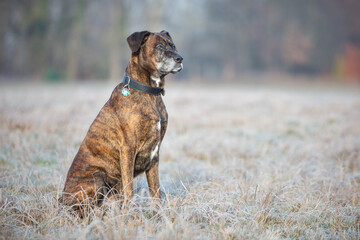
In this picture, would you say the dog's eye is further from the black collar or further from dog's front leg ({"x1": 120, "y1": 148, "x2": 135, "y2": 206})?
dog's front leg ({"x1": 120, "y1": 148, "x2": 135, "y2": 206})

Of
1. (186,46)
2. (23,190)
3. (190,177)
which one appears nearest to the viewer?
(23,190)

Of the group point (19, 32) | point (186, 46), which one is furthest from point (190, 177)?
point (186, 46)

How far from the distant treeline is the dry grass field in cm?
1877

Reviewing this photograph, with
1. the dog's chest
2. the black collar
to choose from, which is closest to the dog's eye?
the black collar

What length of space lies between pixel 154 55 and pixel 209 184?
1.76m

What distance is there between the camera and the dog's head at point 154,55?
302 centimetres

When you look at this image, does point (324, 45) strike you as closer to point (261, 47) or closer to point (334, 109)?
point (261, 47)

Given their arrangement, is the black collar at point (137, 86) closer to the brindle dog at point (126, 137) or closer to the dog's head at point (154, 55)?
A: the brindle dog at point (126, 137)

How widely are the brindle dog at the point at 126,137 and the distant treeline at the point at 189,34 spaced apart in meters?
21.9

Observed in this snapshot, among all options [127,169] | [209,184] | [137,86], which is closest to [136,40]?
[137,86]

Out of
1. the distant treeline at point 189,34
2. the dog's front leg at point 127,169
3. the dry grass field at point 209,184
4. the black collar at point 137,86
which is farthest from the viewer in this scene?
the distant treeline at point 189,34

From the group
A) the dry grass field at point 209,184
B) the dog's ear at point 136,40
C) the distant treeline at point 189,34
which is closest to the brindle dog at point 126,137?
the dog's ear at point 136,40

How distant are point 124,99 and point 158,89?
0.36 meters

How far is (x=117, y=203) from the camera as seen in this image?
2.87m
